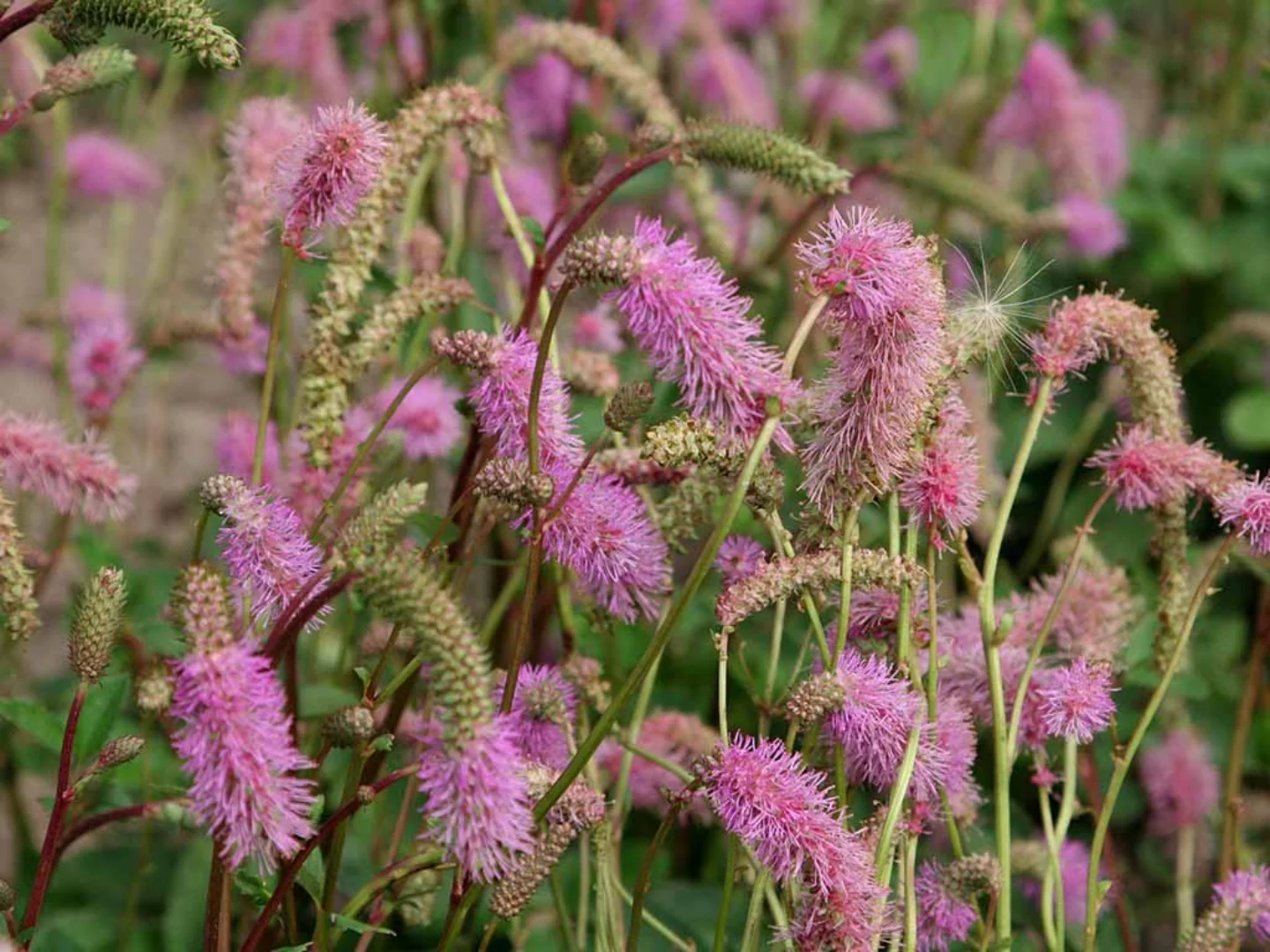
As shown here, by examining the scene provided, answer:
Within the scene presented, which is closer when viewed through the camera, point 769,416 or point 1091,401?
point 769,416

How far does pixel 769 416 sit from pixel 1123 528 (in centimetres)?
133

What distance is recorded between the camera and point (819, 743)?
95cm

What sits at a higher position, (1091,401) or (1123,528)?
(1091,401)

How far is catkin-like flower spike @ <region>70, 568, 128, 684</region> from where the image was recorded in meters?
0.80

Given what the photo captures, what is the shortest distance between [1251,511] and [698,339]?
1.23ft

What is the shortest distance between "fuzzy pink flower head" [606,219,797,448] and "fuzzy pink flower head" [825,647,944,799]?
14cm

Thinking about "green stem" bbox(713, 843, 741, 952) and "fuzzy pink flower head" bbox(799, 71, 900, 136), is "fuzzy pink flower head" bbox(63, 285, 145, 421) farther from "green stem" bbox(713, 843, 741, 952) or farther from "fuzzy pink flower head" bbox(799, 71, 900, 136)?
A: "fuzzy pink flower head" bbox(799, 71, 900, 136)

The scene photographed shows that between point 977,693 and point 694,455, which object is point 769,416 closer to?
point 694,455

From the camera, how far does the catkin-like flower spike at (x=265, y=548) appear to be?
0.79 meters

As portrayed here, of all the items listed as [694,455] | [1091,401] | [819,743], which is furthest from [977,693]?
[1091,401]

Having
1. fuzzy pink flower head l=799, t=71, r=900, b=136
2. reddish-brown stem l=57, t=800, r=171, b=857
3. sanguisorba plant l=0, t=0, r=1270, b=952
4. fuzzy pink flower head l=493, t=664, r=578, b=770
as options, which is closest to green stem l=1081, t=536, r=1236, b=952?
sanguisorba plant l=0, t=0, r=1270, b=952

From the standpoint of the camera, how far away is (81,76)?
96 cm

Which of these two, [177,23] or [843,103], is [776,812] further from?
[843,103]

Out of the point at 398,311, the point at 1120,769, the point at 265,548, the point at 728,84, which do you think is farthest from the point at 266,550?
the point at 728,84
